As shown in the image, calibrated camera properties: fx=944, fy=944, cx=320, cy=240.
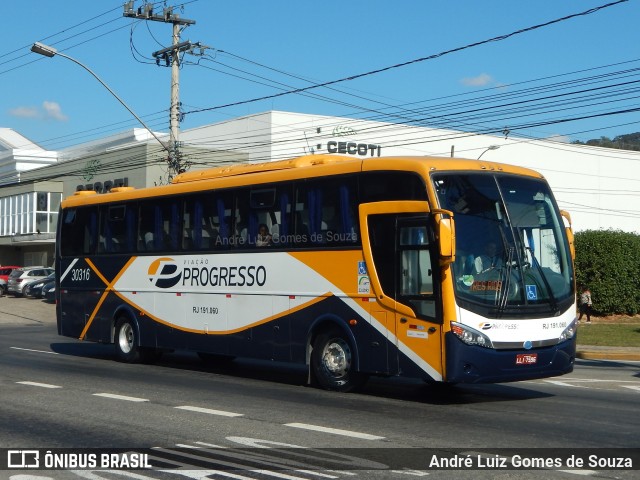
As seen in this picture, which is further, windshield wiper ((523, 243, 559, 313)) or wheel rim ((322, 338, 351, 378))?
wheel rim ((322, 338, 351, 378))

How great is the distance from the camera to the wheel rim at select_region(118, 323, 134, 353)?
1947 centimetres

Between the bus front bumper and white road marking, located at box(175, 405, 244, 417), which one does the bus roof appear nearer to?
the bus front bumper

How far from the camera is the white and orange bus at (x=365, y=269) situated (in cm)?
1243

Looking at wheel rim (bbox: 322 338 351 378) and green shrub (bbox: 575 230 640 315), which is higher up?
green shrub (bbox: 575 230 640 315)

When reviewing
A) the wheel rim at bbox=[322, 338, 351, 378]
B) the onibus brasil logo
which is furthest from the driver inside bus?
the onibus brasil logo

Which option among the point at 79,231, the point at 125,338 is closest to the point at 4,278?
the point at 79,231

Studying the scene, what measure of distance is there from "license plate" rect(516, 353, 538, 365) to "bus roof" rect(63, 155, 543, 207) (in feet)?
8.58

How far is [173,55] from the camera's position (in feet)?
109

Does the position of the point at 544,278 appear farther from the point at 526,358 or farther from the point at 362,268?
the point at 362,268

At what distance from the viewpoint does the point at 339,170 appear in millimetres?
14281

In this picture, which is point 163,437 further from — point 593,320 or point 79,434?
point 593,320

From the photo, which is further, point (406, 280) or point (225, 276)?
point (225, 276)

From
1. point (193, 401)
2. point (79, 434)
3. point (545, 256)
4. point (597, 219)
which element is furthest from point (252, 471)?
point (597, 219)

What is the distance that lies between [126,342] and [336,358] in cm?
682
